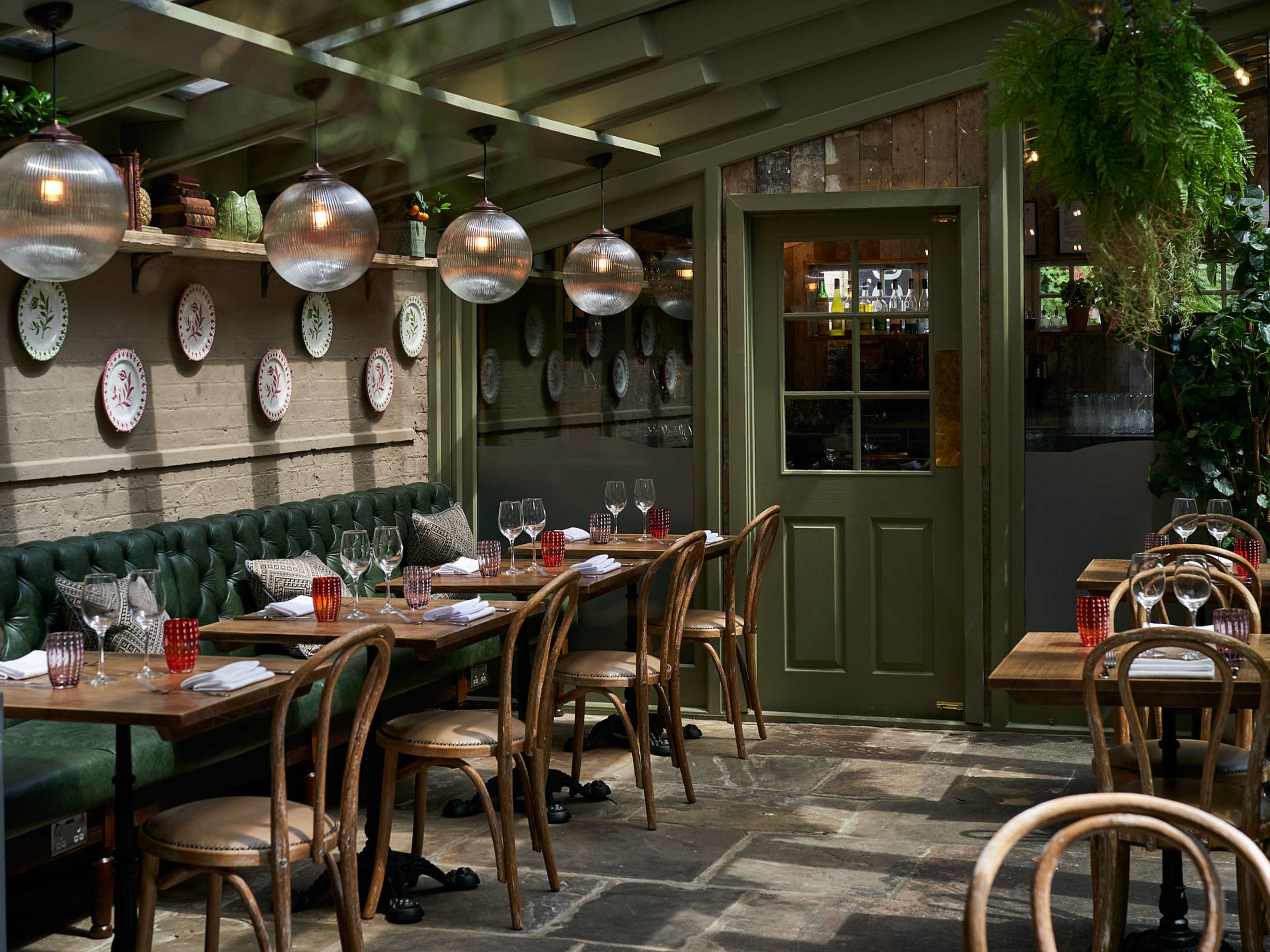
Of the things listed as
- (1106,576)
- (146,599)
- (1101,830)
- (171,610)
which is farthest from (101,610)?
(1106,576)

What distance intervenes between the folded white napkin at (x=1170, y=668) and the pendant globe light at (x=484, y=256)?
88.8 inches

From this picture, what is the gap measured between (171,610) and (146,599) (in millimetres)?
1452

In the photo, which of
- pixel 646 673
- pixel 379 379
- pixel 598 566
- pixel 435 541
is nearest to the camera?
pixel 646 673

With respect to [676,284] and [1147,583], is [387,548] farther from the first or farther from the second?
[676,284]

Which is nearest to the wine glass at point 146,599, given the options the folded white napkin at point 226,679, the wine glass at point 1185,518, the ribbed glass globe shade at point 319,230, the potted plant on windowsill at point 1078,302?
the folded white napkin at point 226,679

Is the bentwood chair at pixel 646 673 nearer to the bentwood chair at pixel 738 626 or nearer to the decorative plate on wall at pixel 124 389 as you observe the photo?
the bentwood chair at pixel 738 626

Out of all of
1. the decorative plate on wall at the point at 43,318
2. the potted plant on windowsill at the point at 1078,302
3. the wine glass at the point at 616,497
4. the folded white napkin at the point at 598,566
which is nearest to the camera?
the decorative plate on wall at the point at 43,318

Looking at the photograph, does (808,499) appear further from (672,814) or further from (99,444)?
(99,444)

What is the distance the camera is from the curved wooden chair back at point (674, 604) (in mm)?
4500

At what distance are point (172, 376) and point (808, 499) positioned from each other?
2673 mm

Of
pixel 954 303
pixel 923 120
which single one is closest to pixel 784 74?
pixel 923 120

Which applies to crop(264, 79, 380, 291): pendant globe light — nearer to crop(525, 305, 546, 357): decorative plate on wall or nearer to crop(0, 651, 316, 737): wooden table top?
crop(0, 651, 316, 737): wooden table top

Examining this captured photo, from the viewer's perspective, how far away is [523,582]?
4512 millimetres

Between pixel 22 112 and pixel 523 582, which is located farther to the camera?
pixel 523 582
